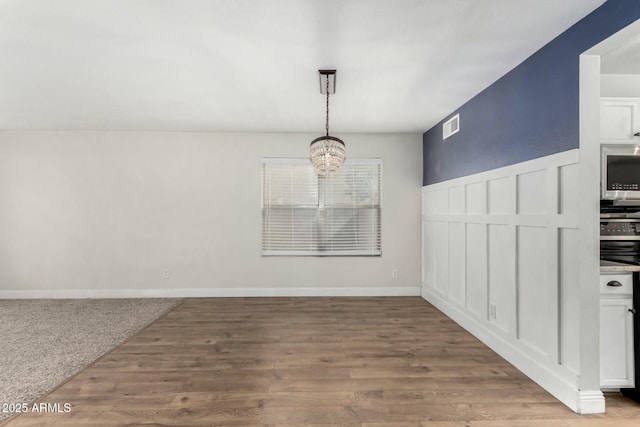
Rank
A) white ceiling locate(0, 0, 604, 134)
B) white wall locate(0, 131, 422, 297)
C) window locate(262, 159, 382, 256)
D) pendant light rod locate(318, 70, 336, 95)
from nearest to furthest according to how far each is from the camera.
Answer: white ceiling locate(0, 0, 604, 134)
pendant light rod locate(318, 70, 336, 95)
white wall locate(0, 131, 422, 297)
window locate(262, 159, 382, 256)

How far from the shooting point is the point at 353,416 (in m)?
2.03

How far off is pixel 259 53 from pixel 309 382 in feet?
8.59

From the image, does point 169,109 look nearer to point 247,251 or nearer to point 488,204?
point 247,251

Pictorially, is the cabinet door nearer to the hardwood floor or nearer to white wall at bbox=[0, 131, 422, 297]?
the hardwood floor

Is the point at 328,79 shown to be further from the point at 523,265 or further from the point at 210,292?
the point at 210,292

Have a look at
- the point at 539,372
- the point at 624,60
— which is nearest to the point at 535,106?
the point at 624,60

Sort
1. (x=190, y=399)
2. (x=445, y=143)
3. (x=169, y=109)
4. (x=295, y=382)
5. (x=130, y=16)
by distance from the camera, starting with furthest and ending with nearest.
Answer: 1. (x=445, y=143)
2. (x=169, y=109)
3. (x=295, y=382)
4. (x=190, y=399)
5. (x=130, y=16)

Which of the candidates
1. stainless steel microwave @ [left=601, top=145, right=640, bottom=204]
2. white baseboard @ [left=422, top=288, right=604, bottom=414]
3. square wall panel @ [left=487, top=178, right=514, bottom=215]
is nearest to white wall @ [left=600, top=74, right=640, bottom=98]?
stainless steel microwave @ [left=601, top=145, right=640, bottom=204]

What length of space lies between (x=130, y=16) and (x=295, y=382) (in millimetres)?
2810

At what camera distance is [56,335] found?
339 centimetres

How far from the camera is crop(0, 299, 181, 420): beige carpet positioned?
2.48m

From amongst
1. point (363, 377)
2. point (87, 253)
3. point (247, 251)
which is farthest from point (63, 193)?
point (363, 377)

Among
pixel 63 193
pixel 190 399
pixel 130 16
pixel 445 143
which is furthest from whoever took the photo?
pixel 63 193

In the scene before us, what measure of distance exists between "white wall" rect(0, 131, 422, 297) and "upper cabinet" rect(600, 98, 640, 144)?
2.72 m
